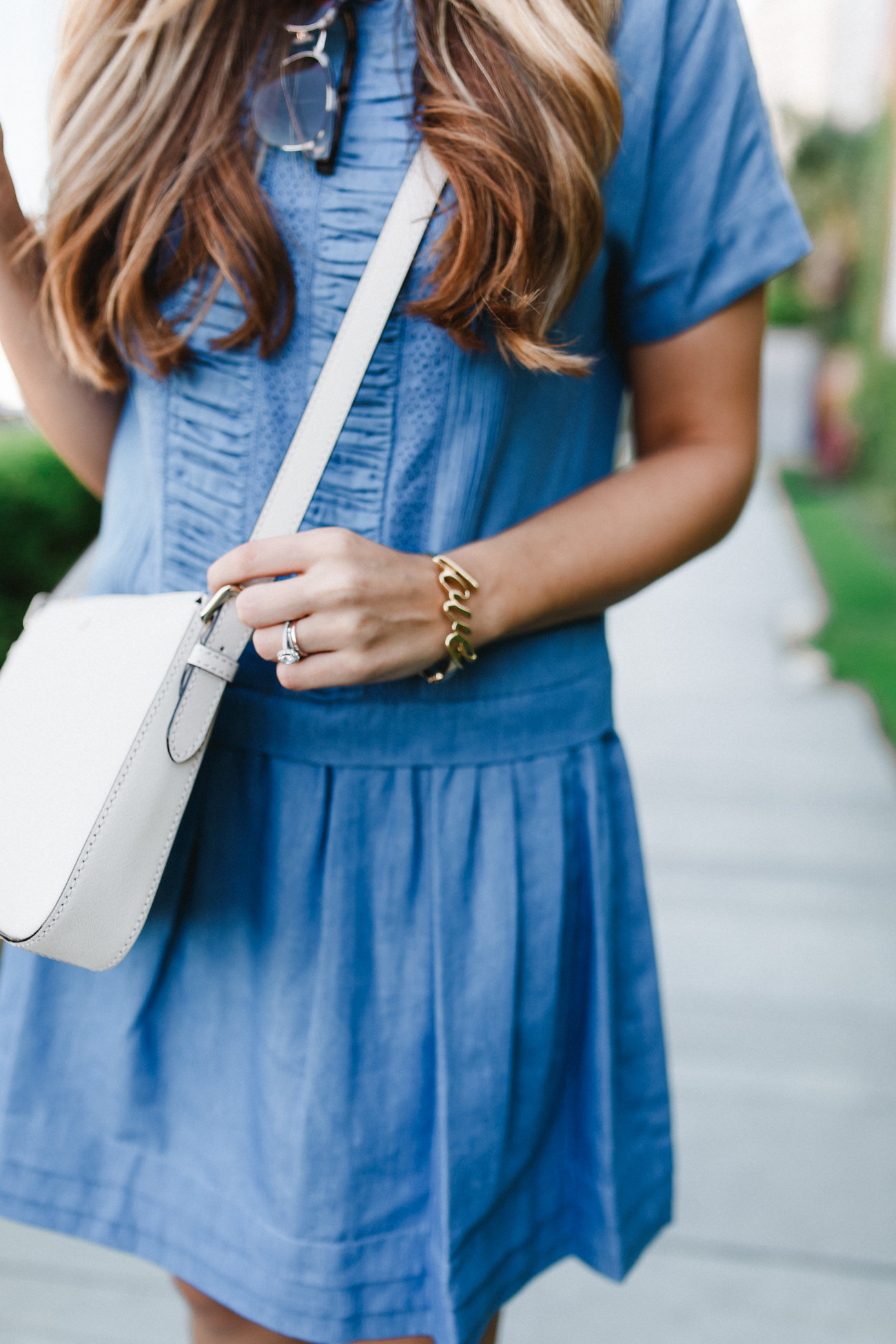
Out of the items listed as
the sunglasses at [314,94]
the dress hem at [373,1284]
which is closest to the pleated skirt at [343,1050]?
the dress hem at [373,1284]

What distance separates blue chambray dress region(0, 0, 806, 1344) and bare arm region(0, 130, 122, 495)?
0.21ft

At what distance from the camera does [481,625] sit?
85 centimetres

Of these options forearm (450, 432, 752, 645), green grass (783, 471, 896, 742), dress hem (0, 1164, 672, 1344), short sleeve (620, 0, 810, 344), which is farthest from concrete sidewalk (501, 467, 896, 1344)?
short sleeve (620, 0, 810, 344)

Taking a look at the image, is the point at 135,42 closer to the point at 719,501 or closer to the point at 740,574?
the point at 719,501

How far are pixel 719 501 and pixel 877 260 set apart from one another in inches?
380

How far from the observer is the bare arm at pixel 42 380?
925mm

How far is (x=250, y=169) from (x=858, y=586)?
5651 millimetres

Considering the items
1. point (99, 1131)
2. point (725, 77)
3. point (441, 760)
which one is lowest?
point (99, 1131)

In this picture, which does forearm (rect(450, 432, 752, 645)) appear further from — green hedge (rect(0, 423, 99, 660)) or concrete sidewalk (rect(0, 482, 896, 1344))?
green hedge (rect(0, 423, 99, 660))

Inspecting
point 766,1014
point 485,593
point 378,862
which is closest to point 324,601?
point 485,593

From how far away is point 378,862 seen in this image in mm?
903

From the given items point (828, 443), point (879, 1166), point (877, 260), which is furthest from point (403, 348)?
point (828, 443)

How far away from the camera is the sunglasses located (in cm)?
83

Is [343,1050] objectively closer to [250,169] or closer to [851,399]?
[250,169]
